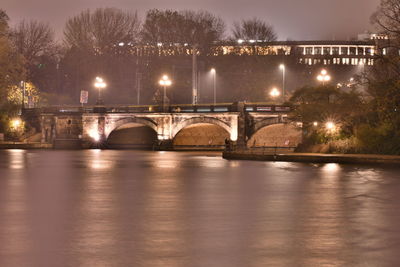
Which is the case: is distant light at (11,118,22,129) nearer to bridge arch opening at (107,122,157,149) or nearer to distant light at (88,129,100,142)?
distant light at (88,129,100,142)

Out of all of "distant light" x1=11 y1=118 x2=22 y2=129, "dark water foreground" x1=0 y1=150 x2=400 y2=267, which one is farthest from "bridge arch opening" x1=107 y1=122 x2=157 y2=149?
"dark water foreground" x1=0 y1=150 x2=400 y2=267

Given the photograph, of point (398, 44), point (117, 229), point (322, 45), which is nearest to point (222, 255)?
point (117, 229)

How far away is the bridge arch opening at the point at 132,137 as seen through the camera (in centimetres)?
10106

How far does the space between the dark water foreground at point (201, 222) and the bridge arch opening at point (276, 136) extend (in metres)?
51.9

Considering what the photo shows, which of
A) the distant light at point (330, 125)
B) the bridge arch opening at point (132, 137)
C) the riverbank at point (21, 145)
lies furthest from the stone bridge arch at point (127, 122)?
the distant light at point (330, 125)

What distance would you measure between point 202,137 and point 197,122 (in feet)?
27.7

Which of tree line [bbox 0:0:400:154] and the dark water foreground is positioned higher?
tree line [bbox 0:0:400:154]

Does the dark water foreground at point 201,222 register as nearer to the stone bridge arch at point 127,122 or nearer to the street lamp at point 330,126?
the street lamp at point 330,126

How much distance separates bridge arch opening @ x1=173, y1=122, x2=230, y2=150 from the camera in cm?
9631

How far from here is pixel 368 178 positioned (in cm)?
3734

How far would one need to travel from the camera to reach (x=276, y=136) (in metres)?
90.8

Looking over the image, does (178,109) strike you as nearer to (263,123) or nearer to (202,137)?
(202,137)

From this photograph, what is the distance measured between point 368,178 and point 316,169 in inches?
309

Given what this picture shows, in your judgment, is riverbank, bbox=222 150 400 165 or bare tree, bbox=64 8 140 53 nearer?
riverbank, bbox=222 150 400 165
